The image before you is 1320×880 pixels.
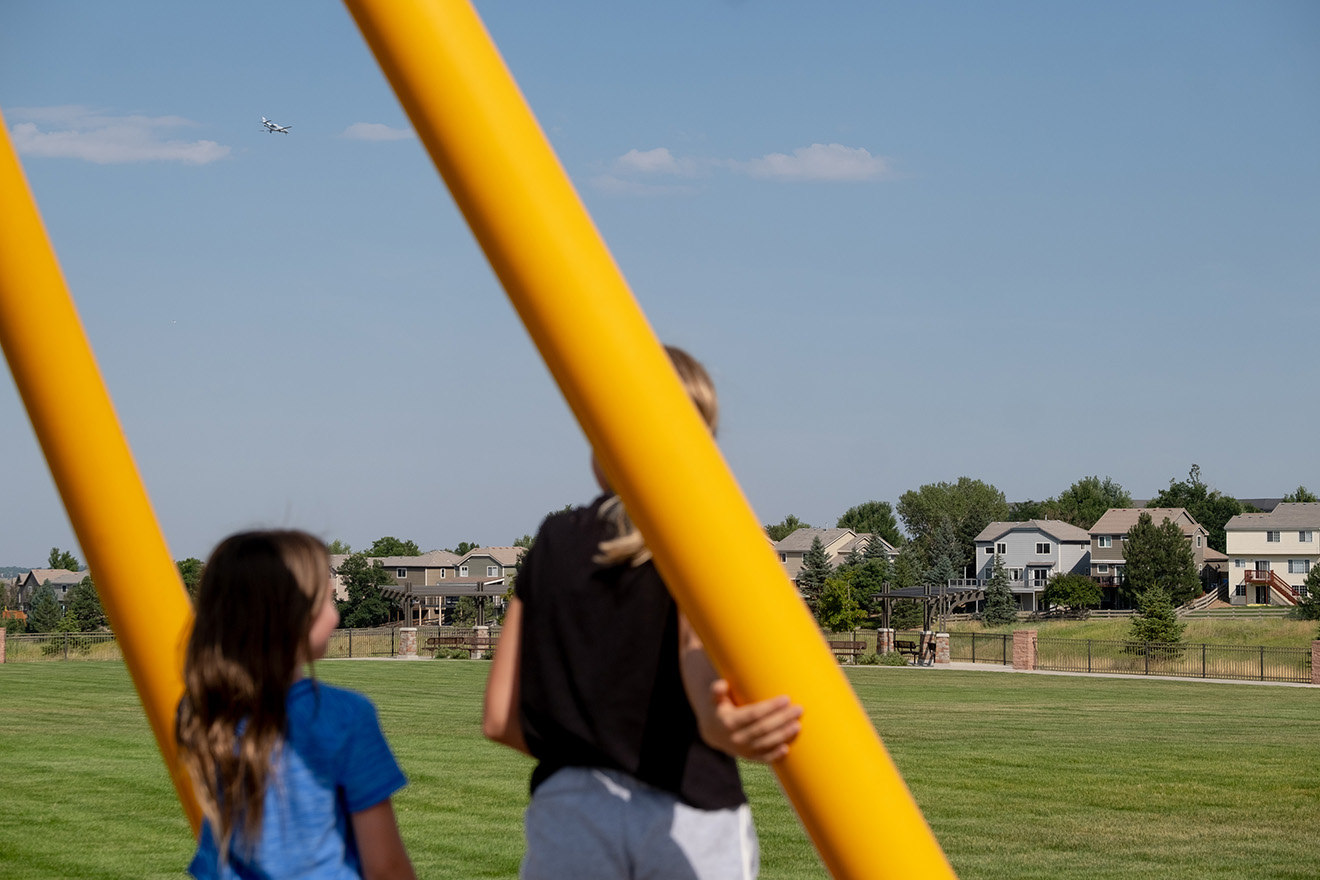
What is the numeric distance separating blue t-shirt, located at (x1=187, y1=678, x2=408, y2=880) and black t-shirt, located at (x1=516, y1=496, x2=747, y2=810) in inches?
12.1

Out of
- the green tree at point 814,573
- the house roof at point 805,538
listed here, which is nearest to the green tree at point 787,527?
the house roof at point 805,538

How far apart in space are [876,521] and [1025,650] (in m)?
114

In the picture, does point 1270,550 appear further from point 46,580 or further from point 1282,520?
point 46,580

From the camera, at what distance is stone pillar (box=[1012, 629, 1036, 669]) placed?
41969 millimetres

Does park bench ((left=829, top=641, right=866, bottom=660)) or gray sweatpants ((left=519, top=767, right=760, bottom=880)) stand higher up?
gray sweatpants ((left=519, top=767, right=760, bottom=880))

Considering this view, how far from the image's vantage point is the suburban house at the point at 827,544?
412 ft

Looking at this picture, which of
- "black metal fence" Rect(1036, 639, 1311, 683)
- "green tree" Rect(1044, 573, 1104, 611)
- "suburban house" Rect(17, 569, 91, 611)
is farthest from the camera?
"suburban house" Rect(17, 569, 91, 611)

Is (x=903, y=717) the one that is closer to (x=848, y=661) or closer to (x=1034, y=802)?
(x=1034, y=802)

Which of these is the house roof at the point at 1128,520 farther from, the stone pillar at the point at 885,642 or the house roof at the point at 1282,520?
the stone pillar at the point at 885,642

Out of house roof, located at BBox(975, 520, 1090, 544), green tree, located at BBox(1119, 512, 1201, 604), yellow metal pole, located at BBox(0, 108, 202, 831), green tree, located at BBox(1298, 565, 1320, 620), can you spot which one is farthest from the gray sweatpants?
house roof, located at BBox(975, 520, 1090, 544)

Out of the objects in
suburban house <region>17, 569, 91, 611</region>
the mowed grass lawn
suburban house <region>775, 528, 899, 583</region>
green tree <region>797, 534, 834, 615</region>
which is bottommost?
suburban house <region>17, 569, 91, 611</region>

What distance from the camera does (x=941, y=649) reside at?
44.7 m

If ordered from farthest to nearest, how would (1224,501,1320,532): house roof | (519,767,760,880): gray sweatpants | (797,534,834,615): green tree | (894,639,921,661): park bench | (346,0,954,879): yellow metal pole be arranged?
(1224,501,1320,532): house roof
(797,534,834,615): green tree
(894,639,921,661): park bench
(519,767,760,880): gray sweatpants
(346,0,954,879): yellow metal pole

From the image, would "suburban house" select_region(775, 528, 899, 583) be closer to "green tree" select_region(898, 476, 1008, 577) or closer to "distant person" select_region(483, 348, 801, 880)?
"green tree" select_region(898, 476, 1008, 577)
